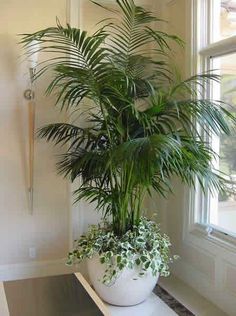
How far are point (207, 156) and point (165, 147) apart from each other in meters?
0.55

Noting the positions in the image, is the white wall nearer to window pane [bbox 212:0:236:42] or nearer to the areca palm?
the areca palm

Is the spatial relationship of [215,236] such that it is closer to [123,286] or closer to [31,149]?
[123,286]

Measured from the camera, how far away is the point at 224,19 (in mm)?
3262

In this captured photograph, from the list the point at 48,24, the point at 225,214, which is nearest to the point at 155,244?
the point at 225,214

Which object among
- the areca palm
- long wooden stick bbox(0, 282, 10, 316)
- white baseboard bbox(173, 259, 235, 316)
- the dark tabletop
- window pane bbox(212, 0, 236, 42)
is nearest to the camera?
long wooden stick bbox(0, 282, 10, 316)

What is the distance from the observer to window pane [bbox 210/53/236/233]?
3.16 metres

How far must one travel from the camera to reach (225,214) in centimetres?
328

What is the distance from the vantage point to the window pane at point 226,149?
316 cm

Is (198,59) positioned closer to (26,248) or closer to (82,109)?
(82,109)

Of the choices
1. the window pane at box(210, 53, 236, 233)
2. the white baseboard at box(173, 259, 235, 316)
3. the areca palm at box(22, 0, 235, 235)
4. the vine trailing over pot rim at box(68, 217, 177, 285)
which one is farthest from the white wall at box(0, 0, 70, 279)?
the window pane at box(210, 53, 236, 233)

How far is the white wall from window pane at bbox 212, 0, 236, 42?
4.60 ft

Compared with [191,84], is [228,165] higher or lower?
lower

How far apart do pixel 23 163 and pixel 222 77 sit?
1913 mm

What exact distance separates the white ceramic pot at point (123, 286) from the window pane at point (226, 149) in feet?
2.48
